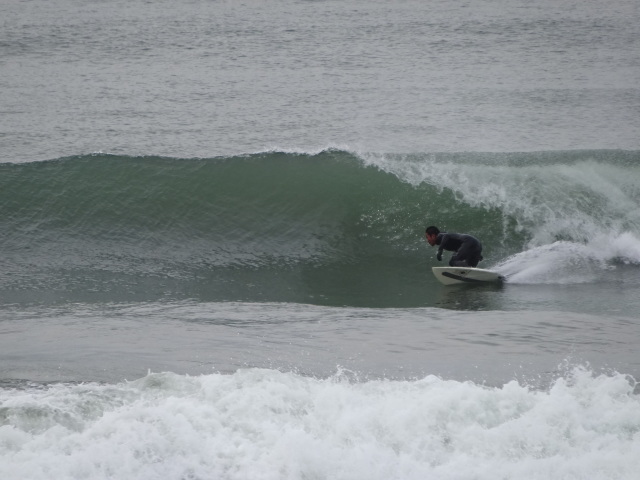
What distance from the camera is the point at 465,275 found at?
1325 cm

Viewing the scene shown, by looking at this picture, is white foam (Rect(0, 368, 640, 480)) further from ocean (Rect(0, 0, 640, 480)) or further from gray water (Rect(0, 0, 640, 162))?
gray water (Rect(0, 0, 640, 162))

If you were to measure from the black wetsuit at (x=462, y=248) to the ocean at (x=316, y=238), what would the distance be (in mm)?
545

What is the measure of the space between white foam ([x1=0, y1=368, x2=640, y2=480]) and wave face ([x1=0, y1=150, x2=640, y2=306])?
4751 millimetres

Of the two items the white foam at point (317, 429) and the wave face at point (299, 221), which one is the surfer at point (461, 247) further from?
the white foam at point (317, 429)

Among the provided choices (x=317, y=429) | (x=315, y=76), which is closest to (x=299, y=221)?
(x=317, y=429)

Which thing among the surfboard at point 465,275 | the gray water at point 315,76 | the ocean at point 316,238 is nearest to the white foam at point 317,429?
the ocean at point 316,238

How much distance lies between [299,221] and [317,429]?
8453mm

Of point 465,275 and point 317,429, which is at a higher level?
point 465,275

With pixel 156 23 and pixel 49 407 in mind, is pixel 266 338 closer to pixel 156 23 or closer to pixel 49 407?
pixel 49 407

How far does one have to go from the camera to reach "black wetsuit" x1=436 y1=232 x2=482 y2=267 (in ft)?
43.7

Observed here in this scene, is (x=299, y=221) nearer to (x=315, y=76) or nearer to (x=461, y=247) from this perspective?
(x=461, y=247)

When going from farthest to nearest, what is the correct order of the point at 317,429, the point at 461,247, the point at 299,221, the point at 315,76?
1. the point at 315,76
2. the point at 299,221
3. the point at 461,247
4. the point at 317,429

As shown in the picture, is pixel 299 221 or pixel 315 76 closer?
pixel 299 221

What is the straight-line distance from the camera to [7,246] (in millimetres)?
15141
